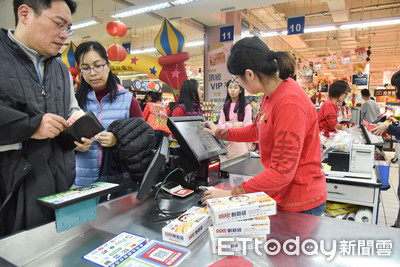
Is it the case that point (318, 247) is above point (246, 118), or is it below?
below

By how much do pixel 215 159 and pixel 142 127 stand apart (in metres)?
0.57

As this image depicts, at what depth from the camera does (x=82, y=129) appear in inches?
44.0

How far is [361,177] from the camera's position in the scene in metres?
2.52

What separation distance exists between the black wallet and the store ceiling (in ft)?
19.3

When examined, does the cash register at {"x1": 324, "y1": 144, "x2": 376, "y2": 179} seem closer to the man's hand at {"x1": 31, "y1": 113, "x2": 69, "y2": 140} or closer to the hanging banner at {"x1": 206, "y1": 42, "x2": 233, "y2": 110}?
the man's hand at {"x1": 31, "y1": 113, "x2": 69, "y2": 140}

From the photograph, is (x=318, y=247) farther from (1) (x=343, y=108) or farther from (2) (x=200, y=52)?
(2) (x=200, y=52)

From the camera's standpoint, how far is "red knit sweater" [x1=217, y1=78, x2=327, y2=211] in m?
1.14

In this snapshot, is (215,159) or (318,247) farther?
(215,159)

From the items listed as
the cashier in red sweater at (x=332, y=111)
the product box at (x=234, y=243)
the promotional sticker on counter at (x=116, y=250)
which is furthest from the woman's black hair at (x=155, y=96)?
the product box at (x=234, y=243)

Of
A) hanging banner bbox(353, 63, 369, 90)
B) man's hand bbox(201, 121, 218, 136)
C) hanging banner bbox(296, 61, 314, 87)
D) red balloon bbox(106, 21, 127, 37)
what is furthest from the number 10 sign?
hanging banner bbox(353, 63, 369, 90)

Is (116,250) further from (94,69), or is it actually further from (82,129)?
(94,69)

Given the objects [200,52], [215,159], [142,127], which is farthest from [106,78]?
[200,52]

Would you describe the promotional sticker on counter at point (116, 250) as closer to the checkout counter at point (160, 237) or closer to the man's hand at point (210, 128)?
the checkout counter at point (160, 237)

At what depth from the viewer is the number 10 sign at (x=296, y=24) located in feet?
22.8
